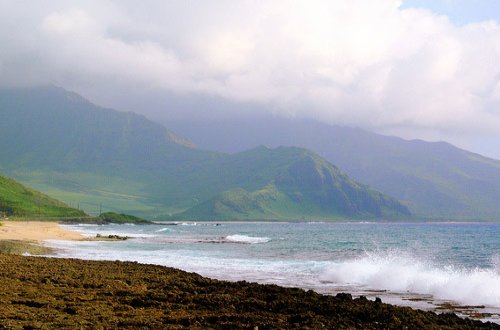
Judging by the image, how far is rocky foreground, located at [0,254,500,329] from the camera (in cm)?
2023

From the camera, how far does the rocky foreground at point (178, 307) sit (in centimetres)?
2023

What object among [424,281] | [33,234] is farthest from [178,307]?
[33,234]

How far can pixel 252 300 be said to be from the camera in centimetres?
2508

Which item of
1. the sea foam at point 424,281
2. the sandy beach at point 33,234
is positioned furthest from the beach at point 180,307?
the sandy beach at point 33,234

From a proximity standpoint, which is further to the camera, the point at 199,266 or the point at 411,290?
the point at 199,266

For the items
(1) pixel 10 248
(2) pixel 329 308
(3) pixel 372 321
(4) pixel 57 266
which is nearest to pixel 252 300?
(2) pixel 329 308

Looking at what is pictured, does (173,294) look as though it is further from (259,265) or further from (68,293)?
(259,265)

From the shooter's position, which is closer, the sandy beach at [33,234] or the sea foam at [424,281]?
the sea foam at [424,281]

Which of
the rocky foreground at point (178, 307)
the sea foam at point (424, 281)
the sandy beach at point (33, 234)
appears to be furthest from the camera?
the sandy beach at point (33, 234)

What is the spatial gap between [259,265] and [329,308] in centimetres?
2863

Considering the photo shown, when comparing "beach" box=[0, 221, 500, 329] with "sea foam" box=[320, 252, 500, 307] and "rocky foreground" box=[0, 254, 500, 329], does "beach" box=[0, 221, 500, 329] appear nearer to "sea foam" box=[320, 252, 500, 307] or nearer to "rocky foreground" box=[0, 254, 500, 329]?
"rocky foreground" box=[0, 254, 500, 329]

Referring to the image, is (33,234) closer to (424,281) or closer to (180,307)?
(424,281)

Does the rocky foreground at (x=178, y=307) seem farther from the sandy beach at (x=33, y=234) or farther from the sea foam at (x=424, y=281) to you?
the sandy beach at (x=33, y=234)

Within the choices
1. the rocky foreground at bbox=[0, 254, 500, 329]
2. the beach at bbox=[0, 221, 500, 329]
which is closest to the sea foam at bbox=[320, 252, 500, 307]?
the beach at bbox=[0, 221, 500, 329]
